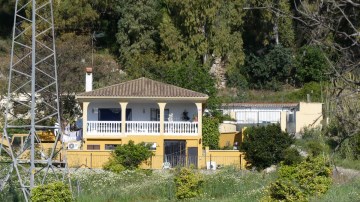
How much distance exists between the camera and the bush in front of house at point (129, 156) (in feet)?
120

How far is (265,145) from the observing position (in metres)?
36.2

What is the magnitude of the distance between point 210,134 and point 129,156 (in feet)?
23.6

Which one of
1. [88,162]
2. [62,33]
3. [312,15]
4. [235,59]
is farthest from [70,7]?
[312,15]

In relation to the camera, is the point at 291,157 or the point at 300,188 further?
the point at 291,157

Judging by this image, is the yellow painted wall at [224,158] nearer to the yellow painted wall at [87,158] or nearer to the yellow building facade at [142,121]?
the yellow building facade at [142,121]

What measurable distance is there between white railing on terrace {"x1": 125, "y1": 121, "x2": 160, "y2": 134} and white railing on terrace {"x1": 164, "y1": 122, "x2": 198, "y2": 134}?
18.6 inches

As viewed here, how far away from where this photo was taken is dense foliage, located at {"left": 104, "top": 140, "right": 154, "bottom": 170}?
120 feet

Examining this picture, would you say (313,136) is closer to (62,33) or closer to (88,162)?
(88,162)

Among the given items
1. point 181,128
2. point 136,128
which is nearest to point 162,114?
point 181,128

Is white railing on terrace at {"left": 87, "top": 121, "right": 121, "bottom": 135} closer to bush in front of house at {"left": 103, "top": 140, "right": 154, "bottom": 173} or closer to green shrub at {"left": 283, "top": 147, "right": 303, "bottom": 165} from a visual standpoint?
bush in front of house at {"left": 103, "top": 140, "right": 154, "bottom": 173}

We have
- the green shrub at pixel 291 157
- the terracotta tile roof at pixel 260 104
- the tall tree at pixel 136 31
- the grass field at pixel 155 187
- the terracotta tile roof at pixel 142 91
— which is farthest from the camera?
the tall tree at pixel 136 31

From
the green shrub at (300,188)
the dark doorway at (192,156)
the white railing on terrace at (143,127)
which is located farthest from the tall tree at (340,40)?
the white railing on terrace at (143,127)

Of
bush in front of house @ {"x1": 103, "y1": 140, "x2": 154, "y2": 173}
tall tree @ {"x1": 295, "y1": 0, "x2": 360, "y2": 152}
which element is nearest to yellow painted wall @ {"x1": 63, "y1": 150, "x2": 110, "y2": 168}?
bush in front of house @ {"x1": 103, "y1": 140, "x2": 154, "y2": 173}

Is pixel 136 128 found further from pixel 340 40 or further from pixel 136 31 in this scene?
pixel 340 40
